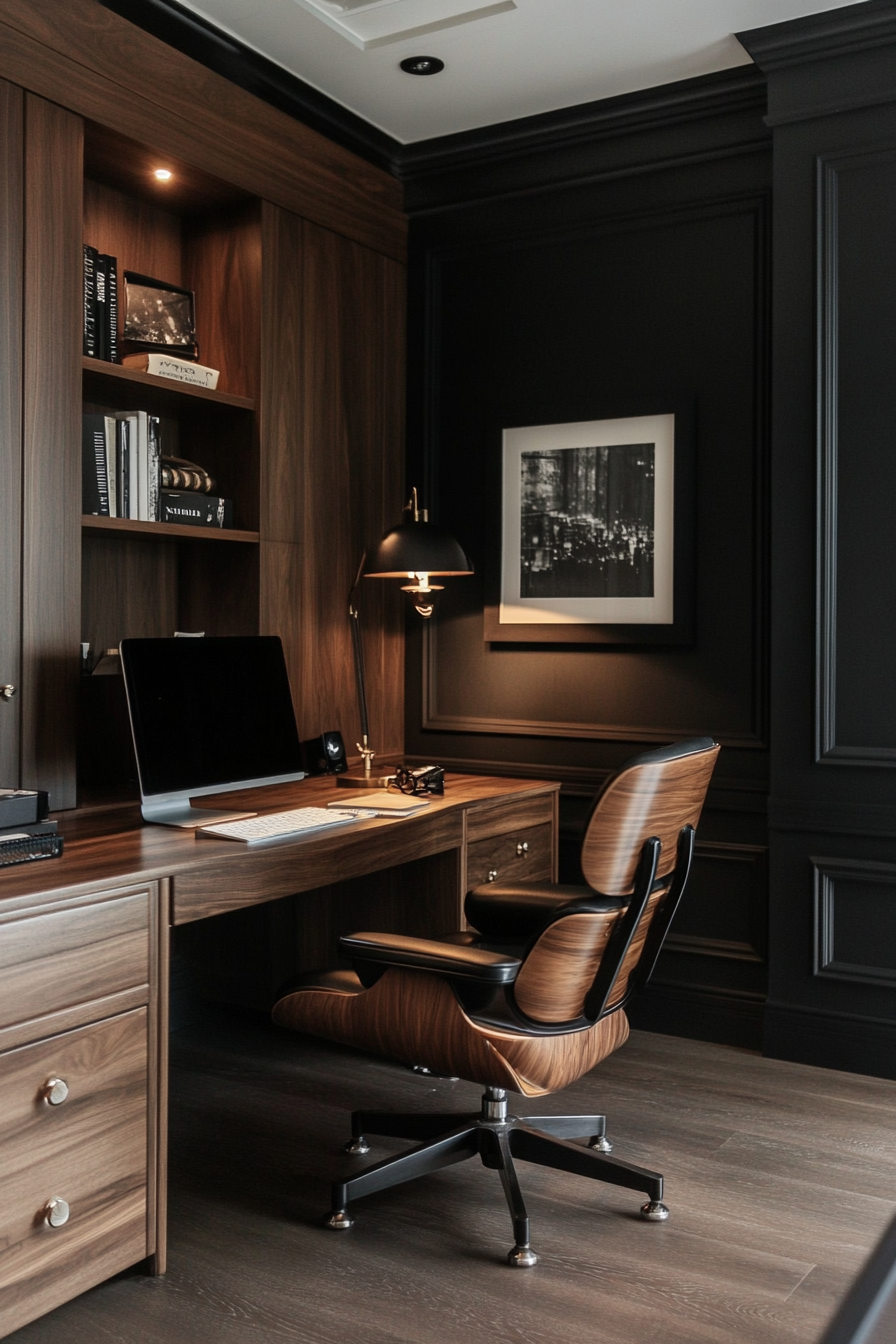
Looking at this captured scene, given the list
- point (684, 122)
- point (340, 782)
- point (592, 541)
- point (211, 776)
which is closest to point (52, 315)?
point (211, 776)

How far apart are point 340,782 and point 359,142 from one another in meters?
2.05

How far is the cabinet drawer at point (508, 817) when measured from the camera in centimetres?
311

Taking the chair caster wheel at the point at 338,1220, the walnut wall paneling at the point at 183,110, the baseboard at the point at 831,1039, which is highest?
the walnut wall paneling at the point at 183,110

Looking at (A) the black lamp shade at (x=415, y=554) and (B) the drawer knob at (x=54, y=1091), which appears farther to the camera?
(A) the black lamp shade at (x=415, y=554)

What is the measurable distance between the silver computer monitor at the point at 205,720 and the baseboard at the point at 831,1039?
59.6 inches

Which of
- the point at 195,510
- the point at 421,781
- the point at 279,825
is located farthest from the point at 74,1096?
the point at 195,510

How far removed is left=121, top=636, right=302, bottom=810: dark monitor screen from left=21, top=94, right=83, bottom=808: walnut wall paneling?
271 mm

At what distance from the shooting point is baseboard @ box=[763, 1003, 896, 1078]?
120 inches

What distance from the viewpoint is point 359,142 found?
3.68 meters

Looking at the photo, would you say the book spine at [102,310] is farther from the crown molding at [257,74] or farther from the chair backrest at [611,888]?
the chair backrest at [611,888]

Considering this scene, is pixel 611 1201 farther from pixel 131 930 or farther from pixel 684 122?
pixel 684 122

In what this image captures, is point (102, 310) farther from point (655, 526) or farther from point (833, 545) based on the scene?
point (833, 545)

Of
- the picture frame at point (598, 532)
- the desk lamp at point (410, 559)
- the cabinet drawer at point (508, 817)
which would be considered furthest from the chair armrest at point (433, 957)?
the picture frame at point (598, 532)

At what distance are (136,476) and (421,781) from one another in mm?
1101
